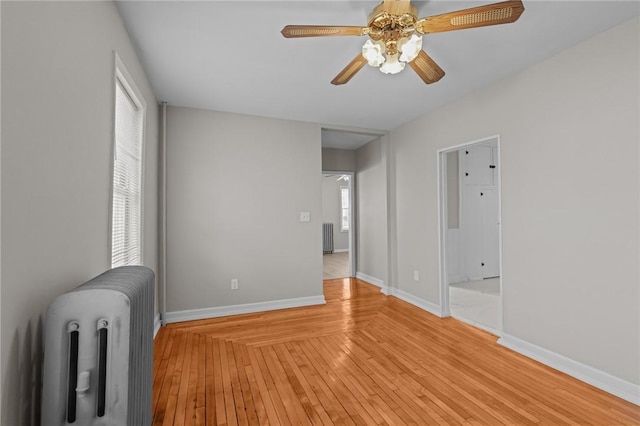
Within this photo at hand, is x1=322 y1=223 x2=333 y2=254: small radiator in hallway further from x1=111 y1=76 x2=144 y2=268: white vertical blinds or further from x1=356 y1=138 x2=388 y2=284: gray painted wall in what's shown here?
x1=111 y1=76 x2=144 y2=268: white vertical blinds

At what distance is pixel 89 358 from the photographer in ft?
3.58

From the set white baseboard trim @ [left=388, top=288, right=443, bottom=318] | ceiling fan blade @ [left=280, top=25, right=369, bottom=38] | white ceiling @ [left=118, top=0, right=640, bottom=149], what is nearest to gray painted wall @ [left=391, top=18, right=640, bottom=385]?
white ceiling @ [left=118, top=0, right=640, bottom=149]

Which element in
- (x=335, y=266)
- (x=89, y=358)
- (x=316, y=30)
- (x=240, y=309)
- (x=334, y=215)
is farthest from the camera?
(x=334, y=215)

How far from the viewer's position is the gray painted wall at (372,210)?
16.1 ft

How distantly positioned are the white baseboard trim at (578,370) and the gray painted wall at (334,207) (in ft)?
23.5

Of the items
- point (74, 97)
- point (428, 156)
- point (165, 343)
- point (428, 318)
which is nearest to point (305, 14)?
point (74, 97)

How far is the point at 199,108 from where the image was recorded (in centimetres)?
371

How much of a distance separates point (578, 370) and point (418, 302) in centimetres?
190

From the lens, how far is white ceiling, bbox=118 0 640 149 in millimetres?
1949

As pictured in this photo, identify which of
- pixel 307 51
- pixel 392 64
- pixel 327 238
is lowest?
pixel 327 238

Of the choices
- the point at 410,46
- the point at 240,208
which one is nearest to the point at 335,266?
the point at 240,208

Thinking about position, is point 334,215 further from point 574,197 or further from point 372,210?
point 574,197

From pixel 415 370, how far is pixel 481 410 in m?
0.56

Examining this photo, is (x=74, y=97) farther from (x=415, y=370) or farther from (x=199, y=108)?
(x=415, y=370)
